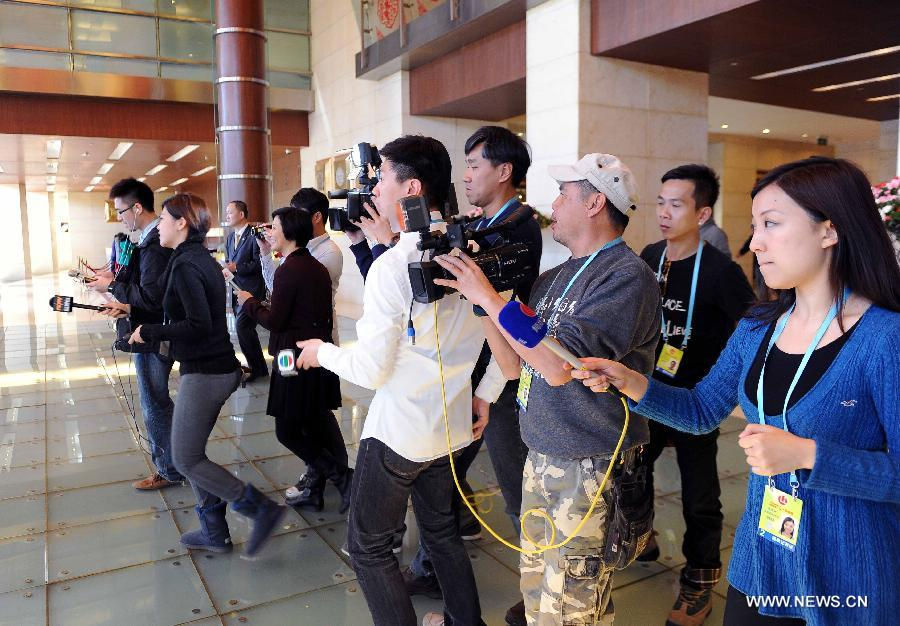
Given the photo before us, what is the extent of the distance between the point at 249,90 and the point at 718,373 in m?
7.68

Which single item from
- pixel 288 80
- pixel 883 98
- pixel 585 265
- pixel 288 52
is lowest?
pixel 585 265

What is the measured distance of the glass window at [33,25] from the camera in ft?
37.8

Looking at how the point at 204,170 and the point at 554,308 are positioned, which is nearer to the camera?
the point at 554,308

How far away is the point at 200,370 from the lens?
9.83 ft

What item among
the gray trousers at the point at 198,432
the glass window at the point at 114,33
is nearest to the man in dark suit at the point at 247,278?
the gray trousers at the point at 198,432

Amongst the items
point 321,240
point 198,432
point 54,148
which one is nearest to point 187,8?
point 54,148

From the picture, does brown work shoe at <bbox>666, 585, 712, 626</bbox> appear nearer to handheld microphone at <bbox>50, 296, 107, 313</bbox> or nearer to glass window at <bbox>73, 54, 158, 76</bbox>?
handheld microphone at <bbox>50, 296, 107, 313</bbox>

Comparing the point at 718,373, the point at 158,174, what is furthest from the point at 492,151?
the point at 158,174

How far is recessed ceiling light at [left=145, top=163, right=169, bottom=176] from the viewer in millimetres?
17920

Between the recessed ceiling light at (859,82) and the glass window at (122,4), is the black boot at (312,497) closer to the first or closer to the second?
the recessed ceiling light at (859,82)

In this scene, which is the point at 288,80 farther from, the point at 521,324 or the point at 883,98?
the point at 521,324

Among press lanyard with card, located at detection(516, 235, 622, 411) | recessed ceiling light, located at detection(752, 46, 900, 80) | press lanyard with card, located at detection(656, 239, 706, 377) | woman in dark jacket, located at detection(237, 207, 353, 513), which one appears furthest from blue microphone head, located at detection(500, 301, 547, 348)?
recessed ceiling light, located at detection(752, 46, 900, 80)

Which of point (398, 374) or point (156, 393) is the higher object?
point (398, 374)

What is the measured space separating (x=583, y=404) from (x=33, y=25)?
13.7 metres
